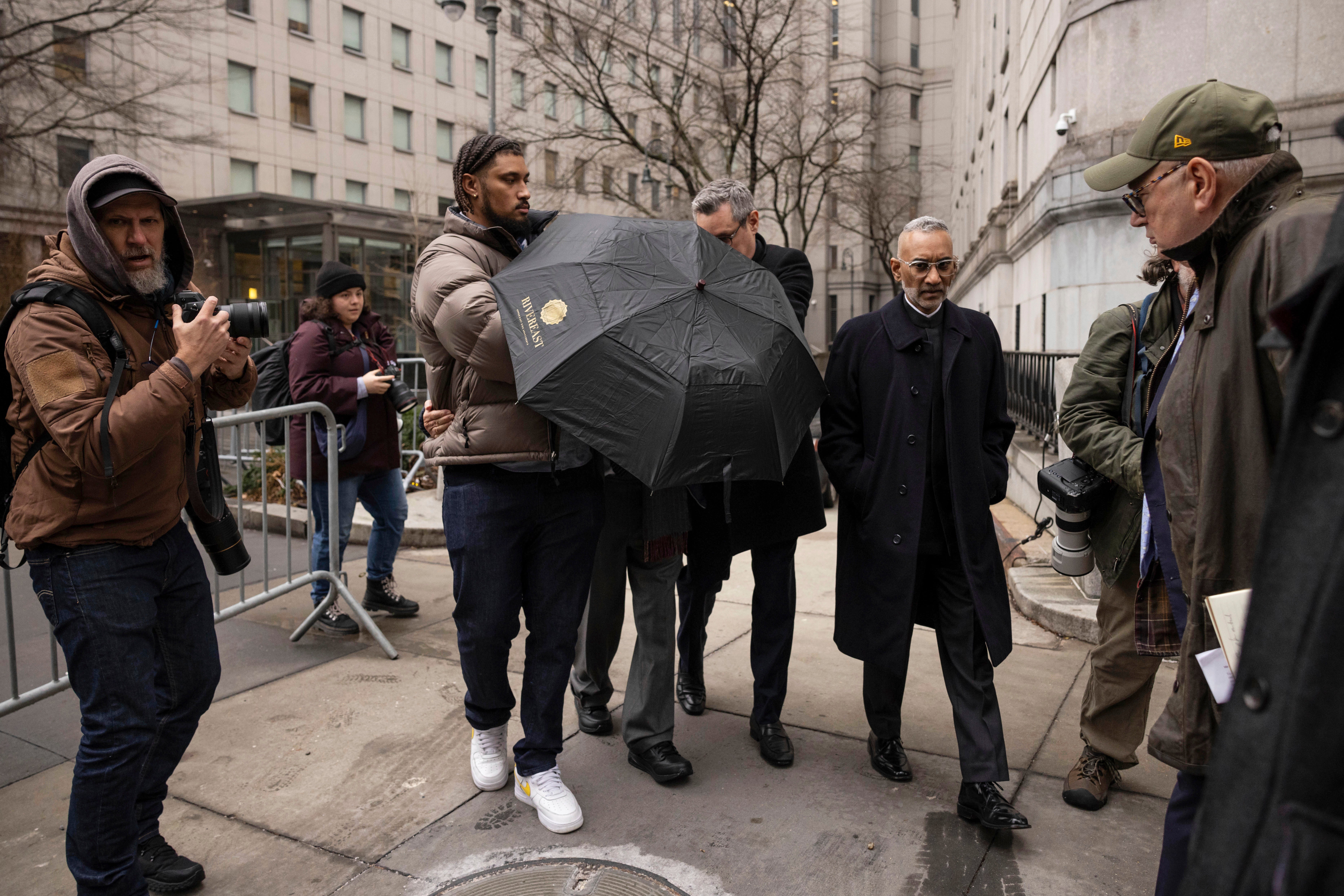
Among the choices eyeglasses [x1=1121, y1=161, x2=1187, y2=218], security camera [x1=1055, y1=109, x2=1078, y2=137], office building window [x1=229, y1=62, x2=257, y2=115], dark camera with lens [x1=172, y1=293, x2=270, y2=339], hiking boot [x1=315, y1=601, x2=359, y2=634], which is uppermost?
office building window [x1=229, y1=62, x2=257, y2=115]

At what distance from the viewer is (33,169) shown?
17.5m

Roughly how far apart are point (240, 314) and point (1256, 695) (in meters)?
2.84

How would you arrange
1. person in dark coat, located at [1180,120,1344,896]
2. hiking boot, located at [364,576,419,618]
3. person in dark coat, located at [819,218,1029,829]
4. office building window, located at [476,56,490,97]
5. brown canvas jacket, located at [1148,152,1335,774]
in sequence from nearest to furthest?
1. person in dark coat, located at [1180,120,1344,896]
2. brown canvas jacket, located at [1148,152,1335,774]
3. person in dark coat, located at [819,218,1029,829]
4. hiking boot, located at [364,576,419,618]
5. office building window, located at [476,56,490,97]

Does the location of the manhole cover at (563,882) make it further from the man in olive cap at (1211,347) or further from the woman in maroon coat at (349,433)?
the woman in maroon coat at (349,433)

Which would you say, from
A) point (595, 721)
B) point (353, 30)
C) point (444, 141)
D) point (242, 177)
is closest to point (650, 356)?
point (595, 721)

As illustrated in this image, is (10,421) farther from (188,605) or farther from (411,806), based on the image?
(411,806)

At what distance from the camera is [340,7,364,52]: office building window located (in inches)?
1499

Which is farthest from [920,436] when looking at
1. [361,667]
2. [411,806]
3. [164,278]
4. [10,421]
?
[361,667]

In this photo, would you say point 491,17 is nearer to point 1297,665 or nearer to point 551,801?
point 551,801

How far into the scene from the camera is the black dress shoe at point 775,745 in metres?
3.93

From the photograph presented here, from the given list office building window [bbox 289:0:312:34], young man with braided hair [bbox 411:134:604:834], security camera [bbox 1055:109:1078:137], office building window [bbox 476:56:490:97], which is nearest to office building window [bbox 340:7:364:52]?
office building window [bbox 289:0:312:34]

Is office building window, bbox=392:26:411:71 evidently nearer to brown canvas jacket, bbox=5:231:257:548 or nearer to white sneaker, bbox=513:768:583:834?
brown canvas jacket, bbox=5:231:257:548

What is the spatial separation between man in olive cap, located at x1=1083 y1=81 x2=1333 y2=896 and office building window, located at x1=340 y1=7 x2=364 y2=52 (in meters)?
41.0

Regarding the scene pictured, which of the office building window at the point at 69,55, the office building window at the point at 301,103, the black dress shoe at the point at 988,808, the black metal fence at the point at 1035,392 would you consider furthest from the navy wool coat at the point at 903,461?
the office building window at the point at 301,103
